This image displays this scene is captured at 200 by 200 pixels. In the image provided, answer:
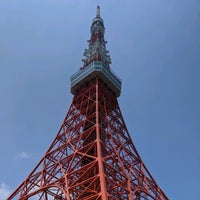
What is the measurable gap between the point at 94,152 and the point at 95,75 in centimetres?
598

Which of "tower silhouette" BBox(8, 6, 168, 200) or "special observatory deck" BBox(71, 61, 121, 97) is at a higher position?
"special observatory deck" BBox(71, 61, 121, 97)

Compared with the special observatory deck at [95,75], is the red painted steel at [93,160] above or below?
below

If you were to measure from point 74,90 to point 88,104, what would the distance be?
223 centimetres

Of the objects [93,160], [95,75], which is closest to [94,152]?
[93,160]

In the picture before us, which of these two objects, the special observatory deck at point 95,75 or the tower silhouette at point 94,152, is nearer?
the tower silhouette at point 94,152

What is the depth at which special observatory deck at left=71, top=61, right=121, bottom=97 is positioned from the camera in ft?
69.4

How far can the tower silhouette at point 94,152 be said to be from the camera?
14.4 metres

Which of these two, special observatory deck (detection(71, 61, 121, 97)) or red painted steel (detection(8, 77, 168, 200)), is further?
special observatory deck (detection(71, 61, 121, 97))

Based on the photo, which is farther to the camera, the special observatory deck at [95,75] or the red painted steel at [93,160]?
the special observatory deck at [95,75]

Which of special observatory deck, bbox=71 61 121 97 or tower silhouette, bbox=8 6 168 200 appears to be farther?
special observatory deck, bbox=71 61 121 97

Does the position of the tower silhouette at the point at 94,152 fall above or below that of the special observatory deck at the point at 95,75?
below

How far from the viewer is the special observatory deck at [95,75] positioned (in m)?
21.1

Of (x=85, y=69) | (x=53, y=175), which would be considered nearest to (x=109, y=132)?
(x=53, y=175)

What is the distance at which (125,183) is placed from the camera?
14875mm
